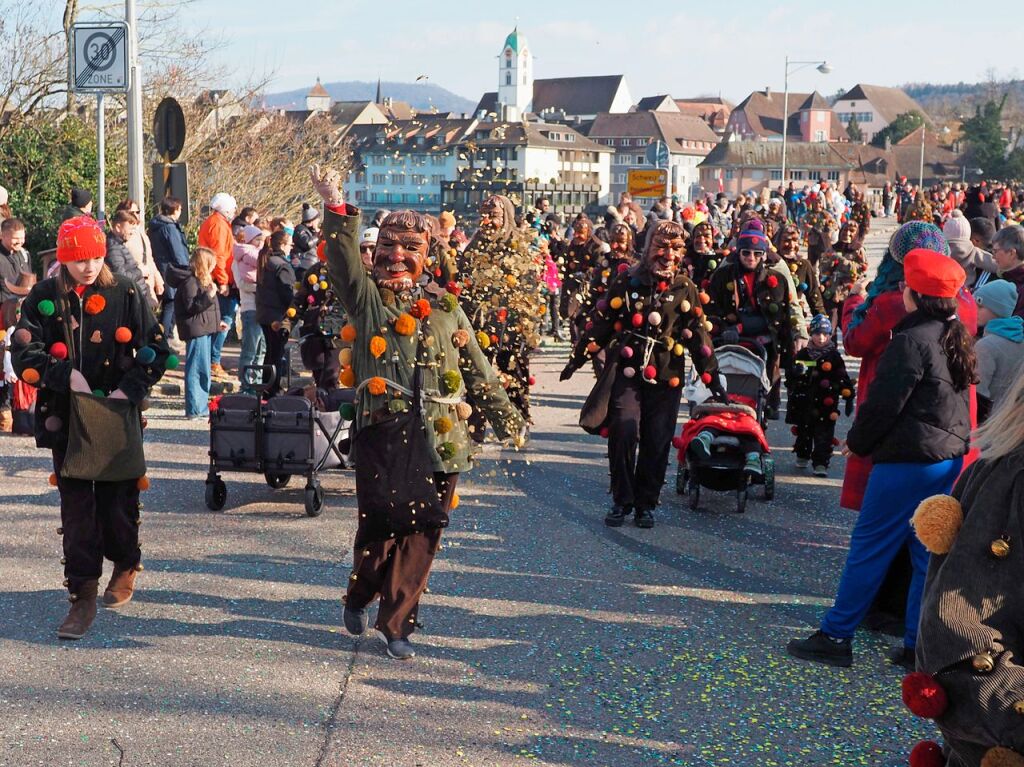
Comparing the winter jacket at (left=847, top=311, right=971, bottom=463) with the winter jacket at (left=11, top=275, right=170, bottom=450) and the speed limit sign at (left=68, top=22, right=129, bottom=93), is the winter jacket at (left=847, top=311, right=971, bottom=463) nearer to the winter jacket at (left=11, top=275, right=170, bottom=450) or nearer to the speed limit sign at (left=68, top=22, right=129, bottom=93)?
the winter jacket at (left=11, top=275, right=170, bottom=450)

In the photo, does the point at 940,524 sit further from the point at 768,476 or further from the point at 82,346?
the point at 768,476

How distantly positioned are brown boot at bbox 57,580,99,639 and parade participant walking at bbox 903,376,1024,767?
Result: 176 inches

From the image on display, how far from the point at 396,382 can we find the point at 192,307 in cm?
676

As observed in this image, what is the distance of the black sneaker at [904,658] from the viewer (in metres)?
6.20

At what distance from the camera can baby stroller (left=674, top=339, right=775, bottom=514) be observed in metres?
9.20

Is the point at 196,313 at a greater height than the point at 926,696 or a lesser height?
greater

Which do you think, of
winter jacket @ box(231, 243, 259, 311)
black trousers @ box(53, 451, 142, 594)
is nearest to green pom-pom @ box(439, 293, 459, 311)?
black trousers @ box(53, 451, 142, 594)

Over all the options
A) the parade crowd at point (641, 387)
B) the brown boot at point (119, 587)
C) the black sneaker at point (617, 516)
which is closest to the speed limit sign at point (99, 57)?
the parade crowd at point (641, 387)

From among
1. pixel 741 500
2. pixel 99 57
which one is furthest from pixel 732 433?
pixel 99 57

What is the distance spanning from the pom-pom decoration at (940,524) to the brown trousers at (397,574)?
3.24 m

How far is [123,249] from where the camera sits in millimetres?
11672

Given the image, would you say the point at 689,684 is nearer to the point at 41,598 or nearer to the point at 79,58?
the point at 41,598

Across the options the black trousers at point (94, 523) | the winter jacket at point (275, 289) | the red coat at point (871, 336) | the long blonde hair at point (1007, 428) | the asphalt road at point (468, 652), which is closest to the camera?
the long blonde hair at point (1007, 428)

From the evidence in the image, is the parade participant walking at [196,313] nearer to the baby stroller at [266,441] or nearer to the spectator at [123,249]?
the spectator at [123,249]
